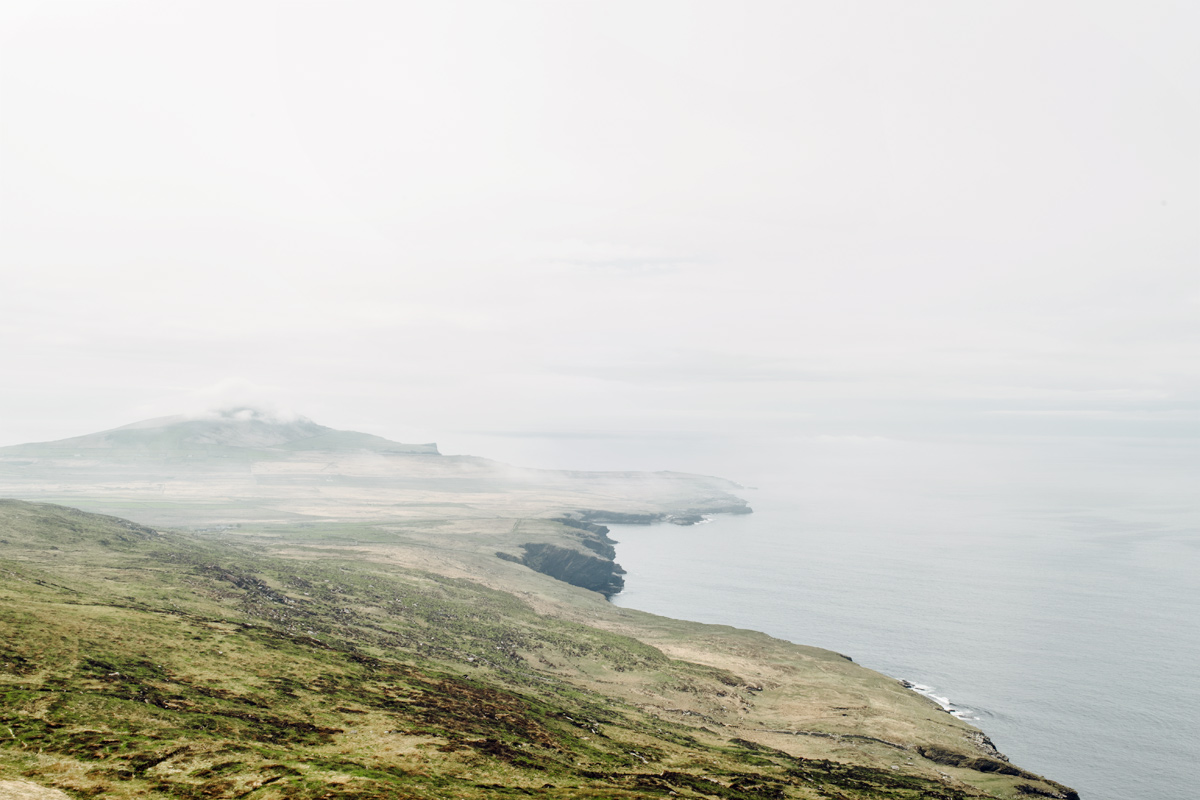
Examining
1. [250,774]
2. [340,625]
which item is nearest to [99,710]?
[250,774]

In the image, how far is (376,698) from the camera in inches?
2235

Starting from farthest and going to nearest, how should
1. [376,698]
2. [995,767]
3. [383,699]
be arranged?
[995,767], [383,699], [376,698]

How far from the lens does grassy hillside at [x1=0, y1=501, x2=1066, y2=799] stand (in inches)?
1460

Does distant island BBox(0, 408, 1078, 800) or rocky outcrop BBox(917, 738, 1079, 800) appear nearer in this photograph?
distant island BBox(0, 408, 1078, 800)

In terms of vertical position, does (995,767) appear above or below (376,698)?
below

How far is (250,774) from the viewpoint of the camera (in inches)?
1371

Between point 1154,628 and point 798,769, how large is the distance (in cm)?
17973

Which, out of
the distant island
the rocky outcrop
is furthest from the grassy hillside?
the rocky outcrop

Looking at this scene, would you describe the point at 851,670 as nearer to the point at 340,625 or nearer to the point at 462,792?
the point at 340,625

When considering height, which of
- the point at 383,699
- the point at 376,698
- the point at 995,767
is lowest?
the point at 995,767

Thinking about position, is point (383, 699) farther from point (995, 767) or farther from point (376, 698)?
point (995, 767)

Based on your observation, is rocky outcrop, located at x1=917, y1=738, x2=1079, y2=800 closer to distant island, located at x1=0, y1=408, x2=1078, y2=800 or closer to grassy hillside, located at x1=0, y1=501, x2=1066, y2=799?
distant island, located at x1=0, y1=408, x2=1078, y2=800

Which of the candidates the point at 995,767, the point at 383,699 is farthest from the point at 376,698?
the point at 995,767

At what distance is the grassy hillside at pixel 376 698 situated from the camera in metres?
37.1
